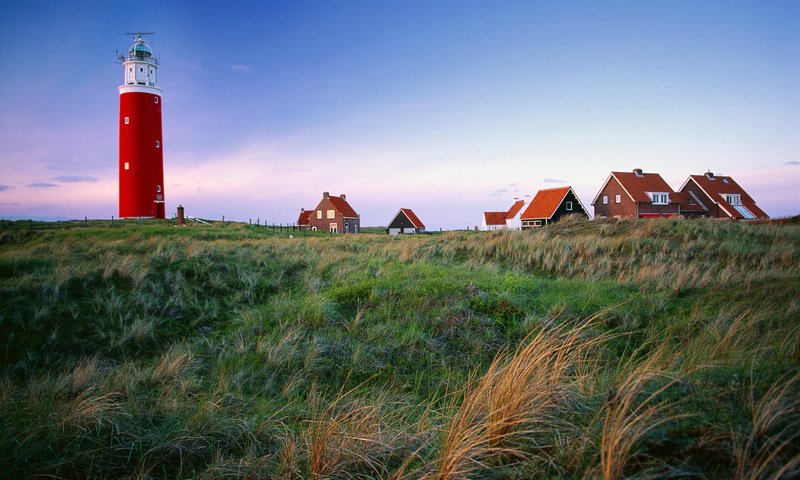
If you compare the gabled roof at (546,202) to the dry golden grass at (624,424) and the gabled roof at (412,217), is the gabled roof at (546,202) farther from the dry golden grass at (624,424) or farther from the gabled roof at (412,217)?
the dry golden grass at (624,424)

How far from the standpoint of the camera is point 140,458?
307 centimetres

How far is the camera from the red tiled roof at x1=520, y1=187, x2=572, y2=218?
40638 millimetres

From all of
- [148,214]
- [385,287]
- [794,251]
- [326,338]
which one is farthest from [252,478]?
[148,214]

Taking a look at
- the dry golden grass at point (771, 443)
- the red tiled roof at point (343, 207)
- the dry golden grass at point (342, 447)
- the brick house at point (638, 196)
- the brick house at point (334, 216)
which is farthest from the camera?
the red tiled roof at point (343, 207)

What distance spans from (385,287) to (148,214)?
34.9 m

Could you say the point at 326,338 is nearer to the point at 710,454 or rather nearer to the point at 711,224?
the point at 710,454

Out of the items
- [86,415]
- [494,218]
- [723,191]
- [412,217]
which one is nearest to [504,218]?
[494,218]

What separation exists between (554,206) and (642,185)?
32.4ft

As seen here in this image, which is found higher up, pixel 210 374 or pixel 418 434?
pixel 418 434

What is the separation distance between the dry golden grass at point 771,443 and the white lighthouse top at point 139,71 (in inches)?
1753

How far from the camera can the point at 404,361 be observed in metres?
6.07

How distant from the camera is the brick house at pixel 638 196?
134 feet

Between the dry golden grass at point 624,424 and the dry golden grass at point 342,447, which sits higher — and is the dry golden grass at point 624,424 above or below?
above

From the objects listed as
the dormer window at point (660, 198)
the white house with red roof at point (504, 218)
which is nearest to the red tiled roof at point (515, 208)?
the white house with red roof at point (504, 218)
